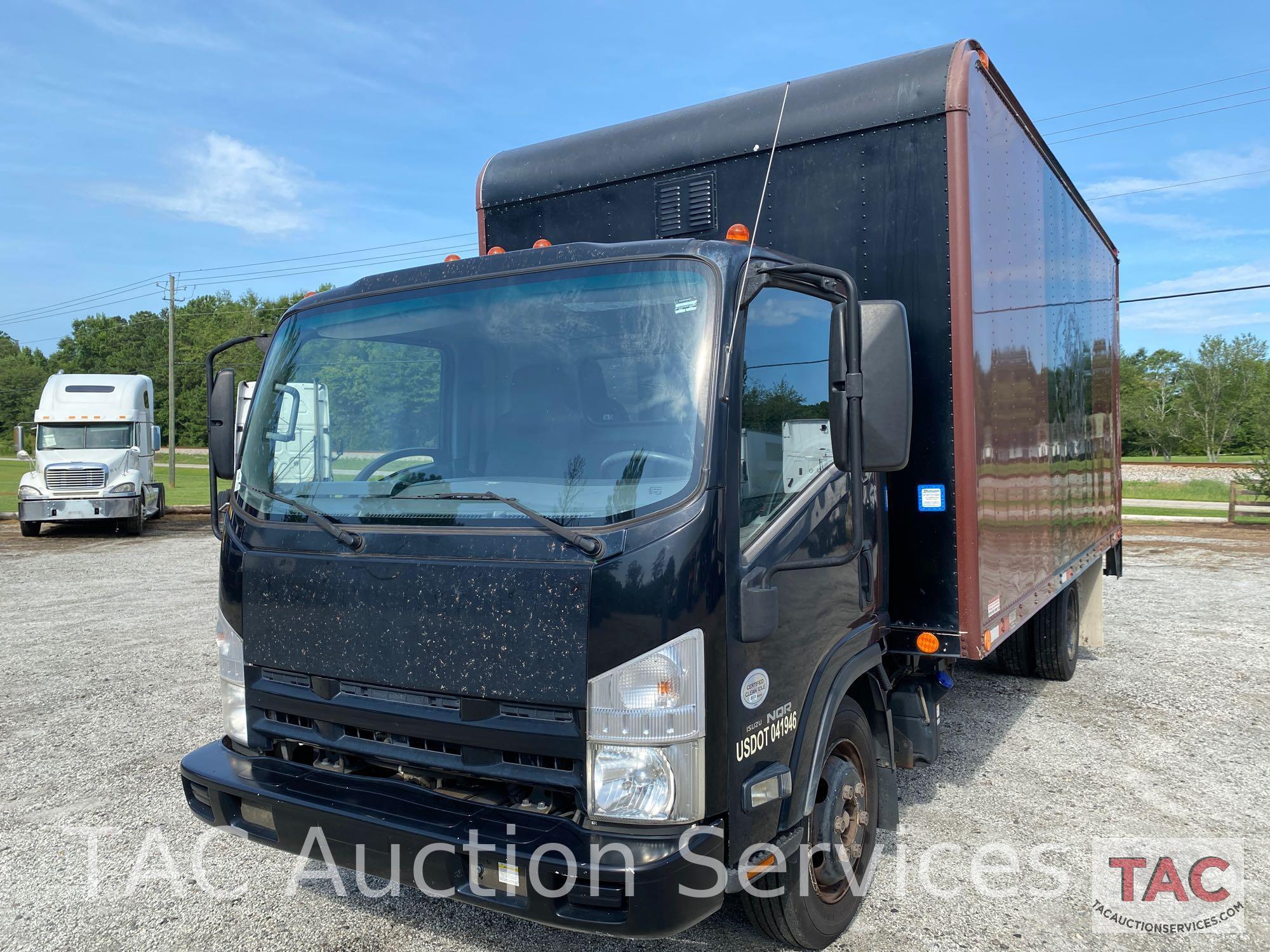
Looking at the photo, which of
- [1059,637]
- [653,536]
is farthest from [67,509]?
[653,536]

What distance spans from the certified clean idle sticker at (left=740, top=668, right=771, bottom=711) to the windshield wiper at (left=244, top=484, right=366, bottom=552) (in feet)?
4.01

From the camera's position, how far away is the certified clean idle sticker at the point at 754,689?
8.75ft

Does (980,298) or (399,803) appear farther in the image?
(980,298)

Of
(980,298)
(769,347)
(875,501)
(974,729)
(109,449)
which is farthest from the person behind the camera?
(109,449)

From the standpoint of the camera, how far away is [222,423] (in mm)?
3580

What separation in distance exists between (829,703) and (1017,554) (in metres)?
1.78

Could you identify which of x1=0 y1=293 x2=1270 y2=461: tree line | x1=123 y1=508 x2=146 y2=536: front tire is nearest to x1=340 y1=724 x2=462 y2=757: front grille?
x1=123 y1=508 x2=146 y2=536: front tire

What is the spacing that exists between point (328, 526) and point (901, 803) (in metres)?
3.22

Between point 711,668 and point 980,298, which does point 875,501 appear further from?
point 711,668

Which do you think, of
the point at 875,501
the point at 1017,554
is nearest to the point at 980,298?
the point at 875,501

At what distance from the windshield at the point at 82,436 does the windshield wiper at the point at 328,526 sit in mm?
19536

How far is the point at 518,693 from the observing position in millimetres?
2623

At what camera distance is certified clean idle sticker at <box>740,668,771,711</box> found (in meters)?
2.67

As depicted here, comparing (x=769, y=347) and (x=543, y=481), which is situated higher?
(x=769, y=347)
